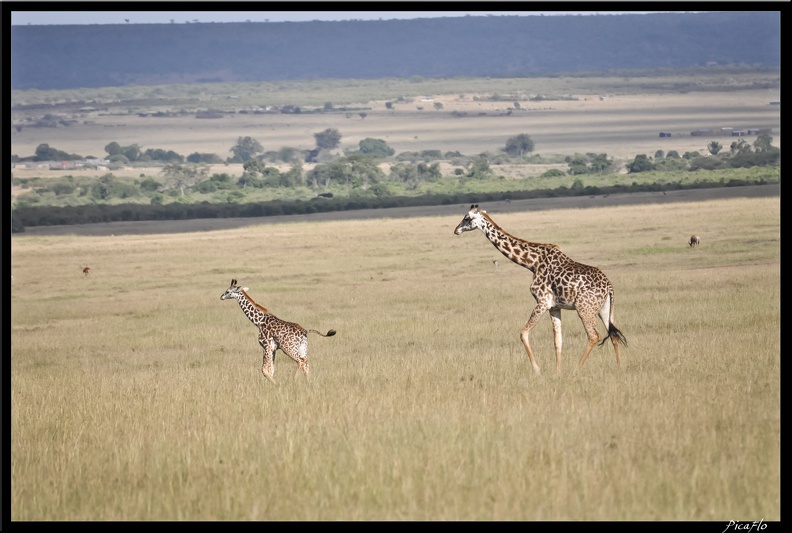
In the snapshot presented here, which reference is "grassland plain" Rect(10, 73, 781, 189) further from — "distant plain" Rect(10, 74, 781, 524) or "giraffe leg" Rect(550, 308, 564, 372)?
"giraffe leg" Rect(550, 308, 564, 372)

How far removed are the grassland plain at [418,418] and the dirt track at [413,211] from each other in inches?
1381

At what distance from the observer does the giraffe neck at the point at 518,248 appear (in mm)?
12969

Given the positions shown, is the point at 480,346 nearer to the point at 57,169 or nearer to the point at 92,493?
the point at 92,493

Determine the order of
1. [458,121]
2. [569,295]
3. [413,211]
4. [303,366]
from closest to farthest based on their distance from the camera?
[569,295]
[303,366]
[413,211]
[458,121]

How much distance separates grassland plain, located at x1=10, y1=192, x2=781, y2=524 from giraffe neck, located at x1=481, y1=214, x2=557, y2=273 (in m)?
1.08

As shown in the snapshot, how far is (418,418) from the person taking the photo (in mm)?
9023

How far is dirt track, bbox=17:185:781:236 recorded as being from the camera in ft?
194

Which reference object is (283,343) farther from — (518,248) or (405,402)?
(405,402)

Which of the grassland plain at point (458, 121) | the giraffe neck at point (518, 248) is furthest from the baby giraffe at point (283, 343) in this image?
the grassland plain at point (458, 121)

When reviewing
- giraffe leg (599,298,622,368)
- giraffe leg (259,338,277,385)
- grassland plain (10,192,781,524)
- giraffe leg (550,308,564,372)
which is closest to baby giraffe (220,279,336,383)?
giraffe leg (259,338,277,385)

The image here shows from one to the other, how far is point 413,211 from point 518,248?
5061cm

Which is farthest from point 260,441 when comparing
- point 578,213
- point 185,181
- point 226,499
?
point 185,181

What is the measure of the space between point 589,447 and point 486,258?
92.1ft

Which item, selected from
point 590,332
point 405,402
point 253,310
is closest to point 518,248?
point 590,332
